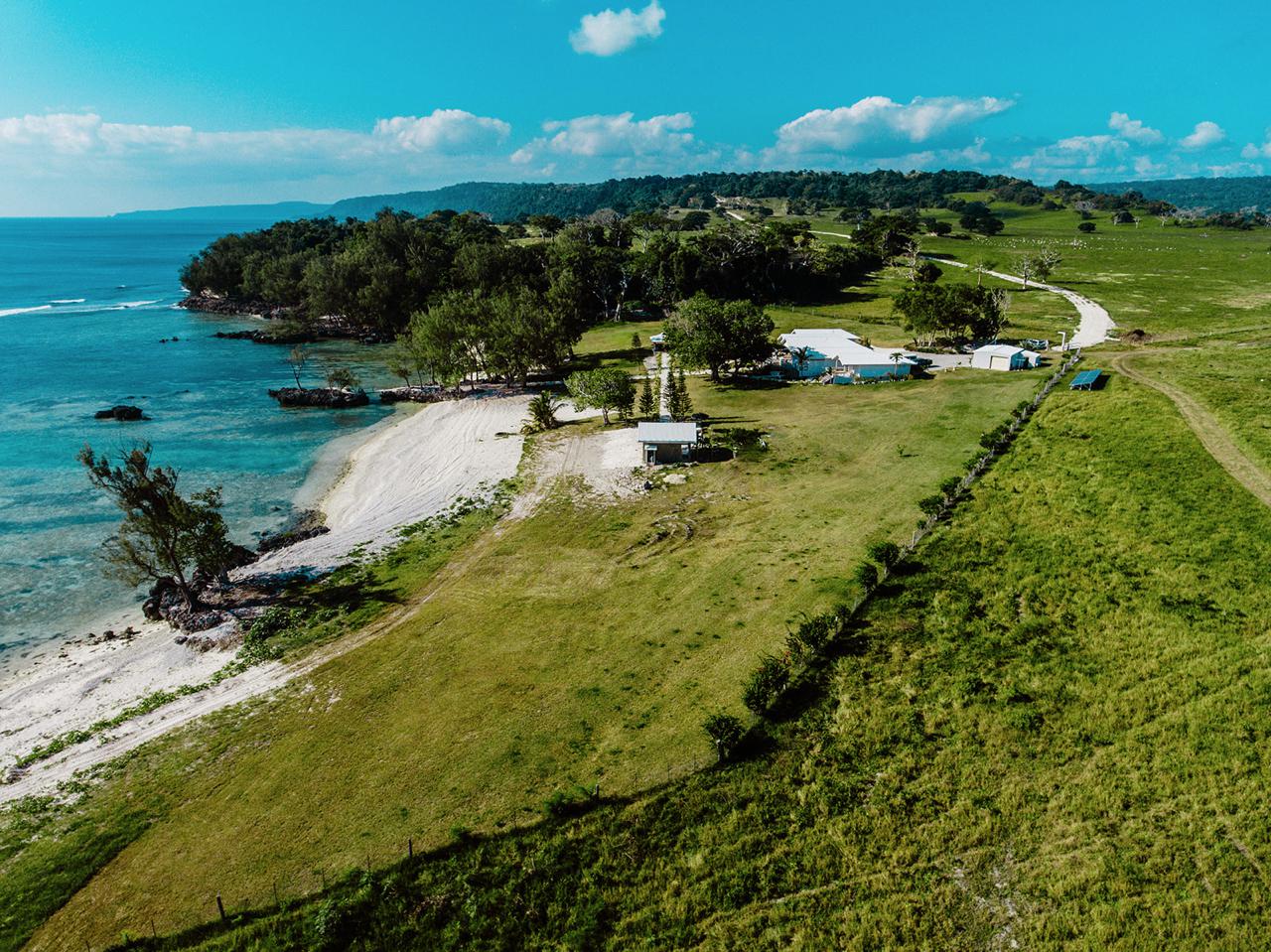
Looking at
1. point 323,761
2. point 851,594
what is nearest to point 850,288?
point 851,594

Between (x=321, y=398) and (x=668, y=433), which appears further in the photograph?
(x=321, y=398)

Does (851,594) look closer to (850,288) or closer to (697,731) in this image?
(697,731)

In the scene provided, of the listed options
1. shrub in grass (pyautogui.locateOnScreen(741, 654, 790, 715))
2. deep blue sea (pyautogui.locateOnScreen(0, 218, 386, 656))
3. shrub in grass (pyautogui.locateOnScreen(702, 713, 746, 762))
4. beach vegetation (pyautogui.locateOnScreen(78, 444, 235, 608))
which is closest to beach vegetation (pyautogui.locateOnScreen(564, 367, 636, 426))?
deep blue sea (pyautogui.locateOnScreen(0, 218, 386, 656))

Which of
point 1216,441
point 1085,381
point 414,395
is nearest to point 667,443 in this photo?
point 1216,441

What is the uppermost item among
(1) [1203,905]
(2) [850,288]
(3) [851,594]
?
(2) [850,288]

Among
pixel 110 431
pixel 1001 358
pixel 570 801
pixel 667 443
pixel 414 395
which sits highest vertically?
pixel 1001 358

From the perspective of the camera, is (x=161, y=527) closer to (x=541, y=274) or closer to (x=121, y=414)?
(x=121, y=414)
